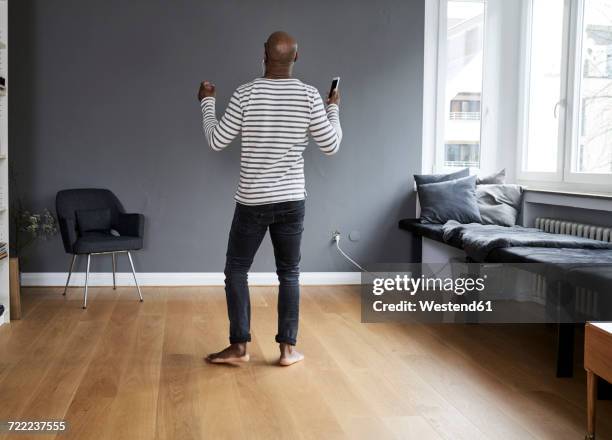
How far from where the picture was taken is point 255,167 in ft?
9.98

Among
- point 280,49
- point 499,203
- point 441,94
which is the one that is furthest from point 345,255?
point 280,49

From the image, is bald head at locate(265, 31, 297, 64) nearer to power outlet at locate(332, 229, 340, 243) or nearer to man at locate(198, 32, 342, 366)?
man at locate(198, 32, 342, 366)

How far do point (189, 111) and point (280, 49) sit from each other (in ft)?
7.72

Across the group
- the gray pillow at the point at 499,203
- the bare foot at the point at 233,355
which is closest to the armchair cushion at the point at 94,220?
the bare foot at the point at 233,355

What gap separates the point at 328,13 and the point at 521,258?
2.71 meters

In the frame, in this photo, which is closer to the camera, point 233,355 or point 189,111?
point 233,355

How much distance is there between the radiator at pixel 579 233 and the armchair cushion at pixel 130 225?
104 inches

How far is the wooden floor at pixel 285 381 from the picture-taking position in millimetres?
2475

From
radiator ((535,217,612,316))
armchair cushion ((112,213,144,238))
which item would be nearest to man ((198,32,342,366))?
radiator ((535,217,612,316))

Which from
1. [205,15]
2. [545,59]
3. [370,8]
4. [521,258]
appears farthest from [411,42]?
[521,258]

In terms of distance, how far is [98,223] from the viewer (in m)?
5.00

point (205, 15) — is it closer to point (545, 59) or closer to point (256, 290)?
point (256, 290)

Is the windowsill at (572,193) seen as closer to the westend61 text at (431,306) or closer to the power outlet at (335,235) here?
the westend61 text at (431,306)

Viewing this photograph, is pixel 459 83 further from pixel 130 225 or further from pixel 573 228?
pixel 130 225
